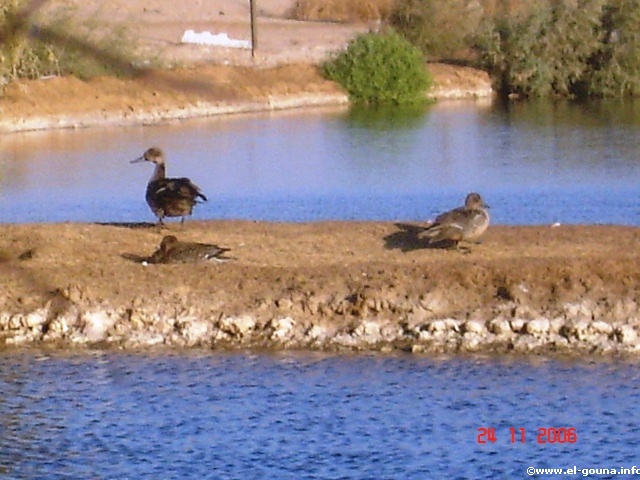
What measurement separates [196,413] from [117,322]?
101 inches

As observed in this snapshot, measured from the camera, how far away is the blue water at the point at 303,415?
885 centimetres

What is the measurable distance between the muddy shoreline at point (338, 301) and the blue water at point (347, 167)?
18.8ft

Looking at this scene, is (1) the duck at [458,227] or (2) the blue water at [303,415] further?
(1) the duck at [458,227]

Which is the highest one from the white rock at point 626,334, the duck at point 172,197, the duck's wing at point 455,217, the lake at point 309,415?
the duck at point 172,197

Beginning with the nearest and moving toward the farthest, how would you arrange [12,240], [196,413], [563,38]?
[196,413] < [12,240] < [563,38]

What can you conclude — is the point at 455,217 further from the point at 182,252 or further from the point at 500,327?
the point at 182,252

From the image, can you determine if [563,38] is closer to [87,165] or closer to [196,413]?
[87,165]

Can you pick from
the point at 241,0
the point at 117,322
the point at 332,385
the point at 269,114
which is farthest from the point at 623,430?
the point at 241,0

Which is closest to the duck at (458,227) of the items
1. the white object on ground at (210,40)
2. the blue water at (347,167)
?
the blue water at (347,167)

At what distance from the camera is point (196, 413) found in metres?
10.1

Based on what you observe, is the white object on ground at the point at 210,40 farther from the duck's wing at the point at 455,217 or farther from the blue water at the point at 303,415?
the blue water at the point at 303,415

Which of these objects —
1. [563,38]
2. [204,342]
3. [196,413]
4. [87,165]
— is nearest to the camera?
[196,413]

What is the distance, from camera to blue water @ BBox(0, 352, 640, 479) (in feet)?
29.0

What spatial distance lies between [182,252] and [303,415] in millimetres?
3779
